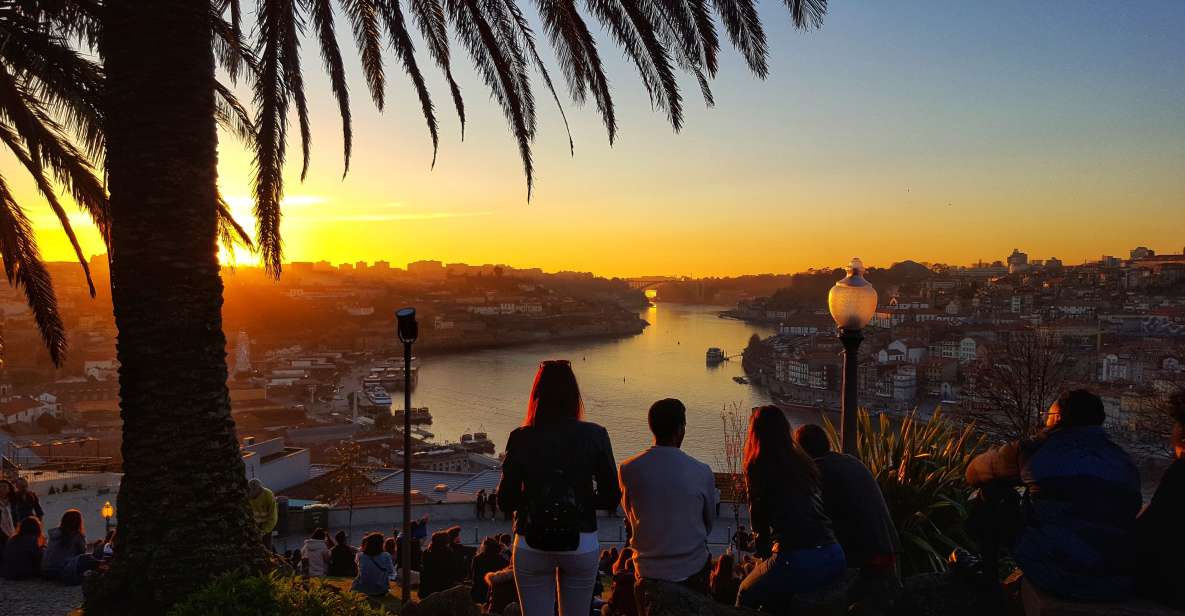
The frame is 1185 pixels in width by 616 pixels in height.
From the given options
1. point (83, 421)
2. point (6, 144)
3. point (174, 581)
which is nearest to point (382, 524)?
point (6, 144)

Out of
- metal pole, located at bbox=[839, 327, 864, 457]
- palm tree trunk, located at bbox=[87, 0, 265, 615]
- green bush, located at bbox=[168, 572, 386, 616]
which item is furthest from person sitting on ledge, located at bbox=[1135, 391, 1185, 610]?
palm tree trunk, located at bbox=[87, 0, 265, 615]

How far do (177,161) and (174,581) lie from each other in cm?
149

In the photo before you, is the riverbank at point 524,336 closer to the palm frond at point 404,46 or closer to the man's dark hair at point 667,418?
the palm frond at point 404,46

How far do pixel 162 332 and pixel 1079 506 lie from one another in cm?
286

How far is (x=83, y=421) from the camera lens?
160 ft

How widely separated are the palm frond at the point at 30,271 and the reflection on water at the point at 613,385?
1043 inches

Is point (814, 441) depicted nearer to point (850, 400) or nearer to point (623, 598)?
point (623, 598)

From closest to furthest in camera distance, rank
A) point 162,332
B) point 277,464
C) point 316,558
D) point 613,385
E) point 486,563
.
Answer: point 162,332 < point 486,563 < point 316,558 < point 277,464 < point 613,385

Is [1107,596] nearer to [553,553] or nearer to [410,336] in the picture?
[553,553]

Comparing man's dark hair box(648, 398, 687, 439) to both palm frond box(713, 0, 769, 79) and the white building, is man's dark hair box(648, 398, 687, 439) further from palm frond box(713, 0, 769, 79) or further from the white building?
the white building

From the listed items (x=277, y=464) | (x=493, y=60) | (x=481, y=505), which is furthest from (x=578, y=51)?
(x=277, y=464)

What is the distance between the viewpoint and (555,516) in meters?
2.19

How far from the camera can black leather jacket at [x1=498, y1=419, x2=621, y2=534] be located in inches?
86.4

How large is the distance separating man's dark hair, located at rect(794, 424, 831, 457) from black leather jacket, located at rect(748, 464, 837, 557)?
9.0 inches
